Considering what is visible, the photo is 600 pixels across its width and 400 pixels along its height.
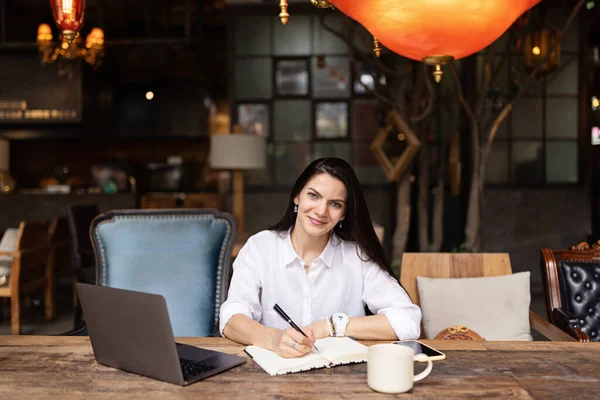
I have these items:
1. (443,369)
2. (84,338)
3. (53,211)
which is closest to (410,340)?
(443,369)

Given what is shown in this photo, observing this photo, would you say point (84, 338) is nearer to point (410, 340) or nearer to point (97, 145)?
point (410, 340)

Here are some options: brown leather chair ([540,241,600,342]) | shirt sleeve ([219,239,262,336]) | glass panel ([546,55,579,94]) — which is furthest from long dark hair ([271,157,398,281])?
glass panel ([546,55,579,94])

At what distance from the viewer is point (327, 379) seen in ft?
4.64

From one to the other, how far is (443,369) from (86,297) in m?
0.87

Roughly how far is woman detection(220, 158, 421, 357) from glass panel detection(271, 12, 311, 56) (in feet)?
15.7

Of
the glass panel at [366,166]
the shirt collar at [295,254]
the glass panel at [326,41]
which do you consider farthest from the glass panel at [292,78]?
the shirt collar at [295,254]

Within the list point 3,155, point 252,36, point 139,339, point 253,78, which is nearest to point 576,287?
point 139,339

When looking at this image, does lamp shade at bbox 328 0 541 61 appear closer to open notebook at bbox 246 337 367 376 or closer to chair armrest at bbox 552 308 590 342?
open notebook at bbox 246 337 367 376

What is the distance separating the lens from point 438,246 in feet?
16.4

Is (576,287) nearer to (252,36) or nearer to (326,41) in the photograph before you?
(326,41)

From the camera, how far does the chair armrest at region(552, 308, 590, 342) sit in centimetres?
242

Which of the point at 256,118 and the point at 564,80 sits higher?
the point at 564,80

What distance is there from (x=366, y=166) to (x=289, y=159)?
0.83m

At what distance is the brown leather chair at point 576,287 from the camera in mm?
2764
